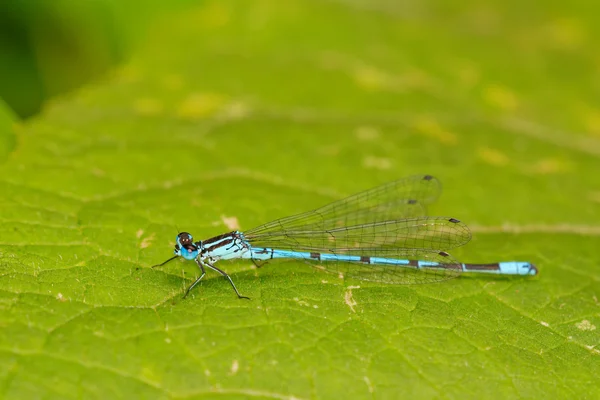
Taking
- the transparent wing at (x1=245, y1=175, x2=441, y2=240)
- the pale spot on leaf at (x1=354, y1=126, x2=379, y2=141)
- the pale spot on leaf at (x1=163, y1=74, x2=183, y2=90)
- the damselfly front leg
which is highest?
the pale spot on leaf at (x1=163, y1=74, x2=183, y2=90)

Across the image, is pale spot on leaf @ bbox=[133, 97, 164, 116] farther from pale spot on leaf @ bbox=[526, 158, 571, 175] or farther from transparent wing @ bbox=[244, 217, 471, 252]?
pale spot on leaf @ bbox=[526, 158, 571, 175]

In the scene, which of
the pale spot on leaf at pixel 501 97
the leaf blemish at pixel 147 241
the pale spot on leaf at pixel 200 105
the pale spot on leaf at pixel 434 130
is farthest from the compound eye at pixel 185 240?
the pale spot on leaf at pixel 501 97

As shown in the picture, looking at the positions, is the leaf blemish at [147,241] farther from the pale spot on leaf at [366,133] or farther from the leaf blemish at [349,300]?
the pale spot on leaf at [366,133]

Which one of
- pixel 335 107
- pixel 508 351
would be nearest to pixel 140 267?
pixel 508 351

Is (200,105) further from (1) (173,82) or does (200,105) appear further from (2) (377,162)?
(2) (377,162)

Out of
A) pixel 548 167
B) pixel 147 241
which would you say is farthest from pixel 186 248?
pixel 548 167

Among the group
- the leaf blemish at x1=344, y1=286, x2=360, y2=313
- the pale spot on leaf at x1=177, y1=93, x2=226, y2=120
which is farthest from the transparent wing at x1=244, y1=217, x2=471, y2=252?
the pale spot on leaf at x1=177, y1=93, x2=226, y2=120

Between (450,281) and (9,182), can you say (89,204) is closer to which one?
(9,182)
